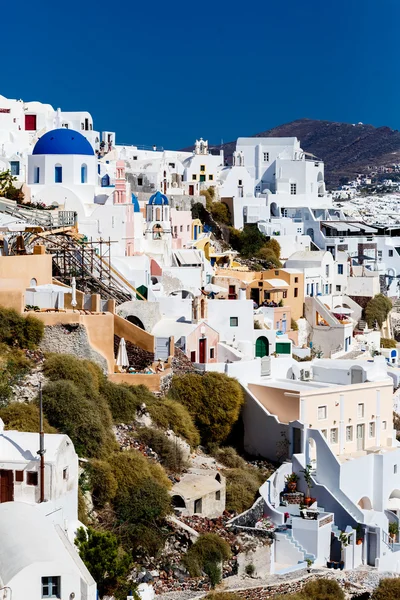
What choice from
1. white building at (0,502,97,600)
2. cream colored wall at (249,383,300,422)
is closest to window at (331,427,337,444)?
cream colored wall at (249,383,300,422)

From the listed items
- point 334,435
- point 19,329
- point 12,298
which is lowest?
point 334,435

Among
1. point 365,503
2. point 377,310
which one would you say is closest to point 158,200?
point 377,310

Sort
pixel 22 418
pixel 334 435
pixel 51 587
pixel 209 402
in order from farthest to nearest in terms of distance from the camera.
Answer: pixel 334 435 < pixel 209 402 < pixel 22 418 < pixel 51 587

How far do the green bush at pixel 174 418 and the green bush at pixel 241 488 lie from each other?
3.25 ft

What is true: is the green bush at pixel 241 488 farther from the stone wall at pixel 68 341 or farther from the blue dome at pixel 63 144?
the blue dome at pixel 63 144

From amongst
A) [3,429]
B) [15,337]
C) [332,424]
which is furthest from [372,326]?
[3,429]

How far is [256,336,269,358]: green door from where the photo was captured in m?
28.9

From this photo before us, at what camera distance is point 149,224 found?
34906 millimetres

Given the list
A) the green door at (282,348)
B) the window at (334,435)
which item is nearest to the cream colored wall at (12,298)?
the window at (334,435)

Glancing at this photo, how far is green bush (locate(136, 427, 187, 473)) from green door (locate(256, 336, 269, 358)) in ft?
24.0

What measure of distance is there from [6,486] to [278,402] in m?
9.32

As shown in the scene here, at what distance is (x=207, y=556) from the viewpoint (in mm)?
19312

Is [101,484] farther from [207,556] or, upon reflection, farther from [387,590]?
[387,590]

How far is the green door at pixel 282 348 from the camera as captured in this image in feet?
94.7
